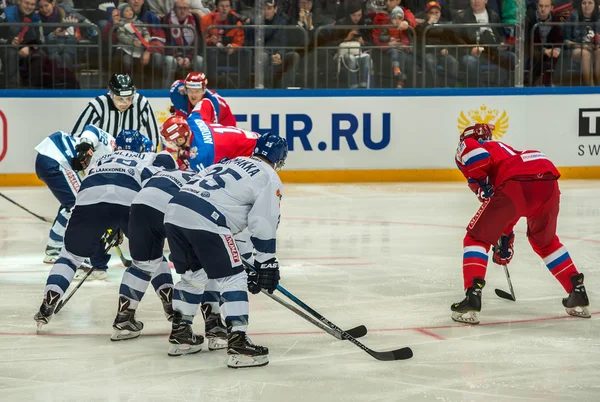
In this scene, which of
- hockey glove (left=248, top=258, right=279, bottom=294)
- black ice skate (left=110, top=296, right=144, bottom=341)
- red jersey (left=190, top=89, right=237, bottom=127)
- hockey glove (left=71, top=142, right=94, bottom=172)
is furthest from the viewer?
red jersey (left=190, top=89, right=237, bottom=127)

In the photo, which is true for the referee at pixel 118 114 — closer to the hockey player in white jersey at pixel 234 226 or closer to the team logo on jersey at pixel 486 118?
the hockey player in white jersey at pixel 234 226

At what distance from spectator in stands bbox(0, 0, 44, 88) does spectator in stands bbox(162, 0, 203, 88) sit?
1343 millimetres

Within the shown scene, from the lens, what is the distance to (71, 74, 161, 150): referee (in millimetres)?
7293

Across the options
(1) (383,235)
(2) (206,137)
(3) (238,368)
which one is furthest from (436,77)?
(3) (238,368)

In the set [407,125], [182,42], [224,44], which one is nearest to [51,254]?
[182,42]

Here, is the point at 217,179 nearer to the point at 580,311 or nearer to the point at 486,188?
the point at 486,188

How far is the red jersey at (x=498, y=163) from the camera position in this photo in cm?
544

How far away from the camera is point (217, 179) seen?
4.61 m

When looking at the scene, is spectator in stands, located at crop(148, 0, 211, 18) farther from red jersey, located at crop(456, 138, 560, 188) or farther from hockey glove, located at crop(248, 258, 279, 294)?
hockey glove, located at crop(248, 258, 279, 294)

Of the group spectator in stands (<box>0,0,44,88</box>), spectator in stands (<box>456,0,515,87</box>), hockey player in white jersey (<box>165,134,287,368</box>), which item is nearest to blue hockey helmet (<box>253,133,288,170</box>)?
hockey player in white jersey (<box>165,134,287,368</box>)

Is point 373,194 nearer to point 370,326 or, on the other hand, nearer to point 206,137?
point 206,137

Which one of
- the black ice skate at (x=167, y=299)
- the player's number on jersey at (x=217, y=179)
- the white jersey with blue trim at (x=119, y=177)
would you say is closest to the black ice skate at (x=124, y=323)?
the black ice skate at (x=167, y=299)

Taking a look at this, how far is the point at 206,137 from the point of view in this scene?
6734mm

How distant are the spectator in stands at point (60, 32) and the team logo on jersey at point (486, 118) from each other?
4112mm
